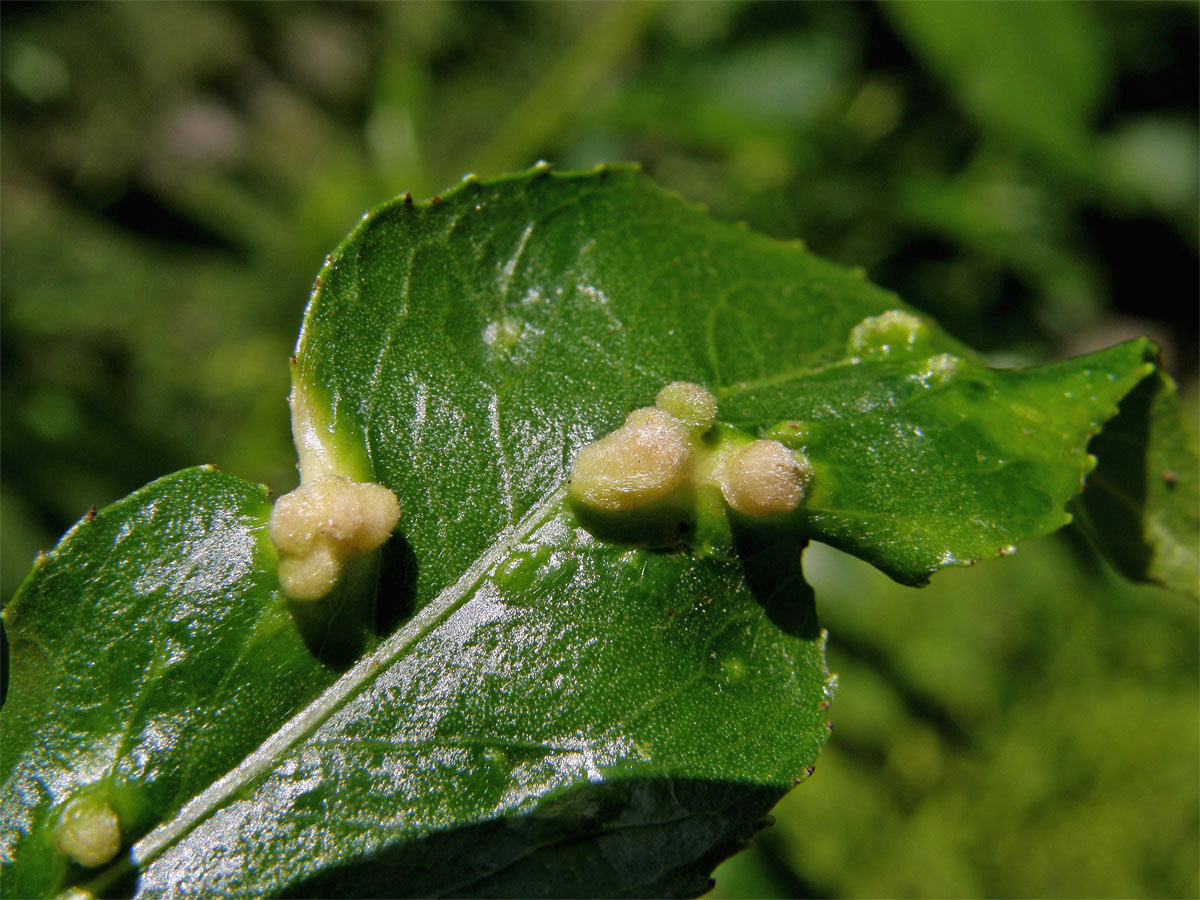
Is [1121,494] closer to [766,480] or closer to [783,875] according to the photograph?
[766,480]

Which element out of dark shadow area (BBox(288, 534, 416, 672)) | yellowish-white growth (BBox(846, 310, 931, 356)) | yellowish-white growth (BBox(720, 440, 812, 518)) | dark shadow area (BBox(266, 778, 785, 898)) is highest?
dark shadow area (BBox(288, 534, 416, 672))

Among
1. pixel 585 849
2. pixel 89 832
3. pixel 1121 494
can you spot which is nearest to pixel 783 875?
pixel 1121 494

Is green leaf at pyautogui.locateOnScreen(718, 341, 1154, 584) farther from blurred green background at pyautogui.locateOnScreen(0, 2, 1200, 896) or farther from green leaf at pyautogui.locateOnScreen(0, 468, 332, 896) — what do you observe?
blurred green background at pyautogui.locateOnScreen(0, 2, 1200, 896)

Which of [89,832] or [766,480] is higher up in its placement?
[89,832]

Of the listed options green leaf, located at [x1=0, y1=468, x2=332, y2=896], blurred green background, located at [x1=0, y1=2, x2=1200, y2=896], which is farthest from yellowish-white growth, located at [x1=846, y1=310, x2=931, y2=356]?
blurred green background, located at [x1=0, y1=2, x2=1200, y2=896]

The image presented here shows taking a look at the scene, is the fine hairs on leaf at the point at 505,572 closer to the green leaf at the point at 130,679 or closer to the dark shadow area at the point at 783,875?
the green leaf at the point at 130,679

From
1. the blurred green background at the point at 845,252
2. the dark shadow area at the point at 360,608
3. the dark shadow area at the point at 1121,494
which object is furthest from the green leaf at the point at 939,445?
the blurred green background at the point at 845,252
